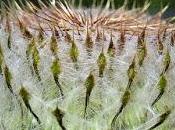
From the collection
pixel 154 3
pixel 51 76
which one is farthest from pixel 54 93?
pixel 154 3

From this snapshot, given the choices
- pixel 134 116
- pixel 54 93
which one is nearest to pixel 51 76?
pixel 54 93

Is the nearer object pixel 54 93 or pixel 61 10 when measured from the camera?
pixel 54 93

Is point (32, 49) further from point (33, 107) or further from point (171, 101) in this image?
point (171, 101)

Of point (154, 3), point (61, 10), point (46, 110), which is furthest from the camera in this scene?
point (154, 3)

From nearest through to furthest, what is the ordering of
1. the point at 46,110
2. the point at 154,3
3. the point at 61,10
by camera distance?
the point at 46,110 < the point at 61,10 < the point at 154,3

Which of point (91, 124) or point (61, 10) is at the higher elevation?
point (61, 10)

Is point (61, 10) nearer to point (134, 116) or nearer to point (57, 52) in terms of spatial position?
point (57, 52)
